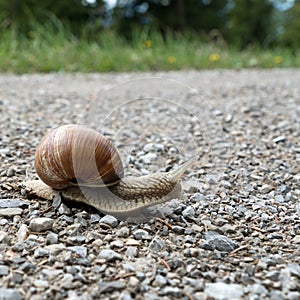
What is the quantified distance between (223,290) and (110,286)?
43 cm

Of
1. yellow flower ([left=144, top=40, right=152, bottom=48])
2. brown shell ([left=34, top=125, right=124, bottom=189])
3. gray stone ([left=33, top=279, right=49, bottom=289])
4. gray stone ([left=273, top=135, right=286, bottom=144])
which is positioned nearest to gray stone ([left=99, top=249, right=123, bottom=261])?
gray stone ([left=33, top=279, right=49, bottom=289])

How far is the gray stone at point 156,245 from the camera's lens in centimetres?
202

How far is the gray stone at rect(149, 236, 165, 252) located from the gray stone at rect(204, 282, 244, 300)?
0.33 m

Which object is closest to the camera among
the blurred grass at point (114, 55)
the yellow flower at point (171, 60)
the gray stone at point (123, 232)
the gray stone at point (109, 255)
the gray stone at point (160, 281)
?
the gray stone at point (160, 281)

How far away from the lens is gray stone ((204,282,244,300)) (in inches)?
66.4

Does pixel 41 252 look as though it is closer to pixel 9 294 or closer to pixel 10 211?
pixel 9 294

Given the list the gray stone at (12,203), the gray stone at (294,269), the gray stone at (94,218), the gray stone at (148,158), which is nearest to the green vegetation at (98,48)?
the gray stone at (148,158)

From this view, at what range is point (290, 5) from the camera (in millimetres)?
20000

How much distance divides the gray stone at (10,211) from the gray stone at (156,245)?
710 millimetres

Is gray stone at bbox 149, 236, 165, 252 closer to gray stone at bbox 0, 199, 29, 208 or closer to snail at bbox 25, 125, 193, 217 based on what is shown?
snail at bbox 25, 125, 193, 217

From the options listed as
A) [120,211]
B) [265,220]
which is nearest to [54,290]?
[120,211]

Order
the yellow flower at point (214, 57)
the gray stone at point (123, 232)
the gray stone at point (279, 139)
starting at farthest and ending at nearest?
the yellow flower at point (214, 57)
the gray stone at point (279, 139)
the gray stone at point (123, 232)

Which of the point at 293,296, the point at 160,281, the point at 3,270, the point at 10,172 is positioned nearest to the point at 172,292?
the point at 160,281

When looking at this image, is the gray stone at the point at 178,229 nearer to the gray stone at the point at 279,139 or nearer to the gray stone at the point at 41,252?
the gray stone at the point at 41,252
